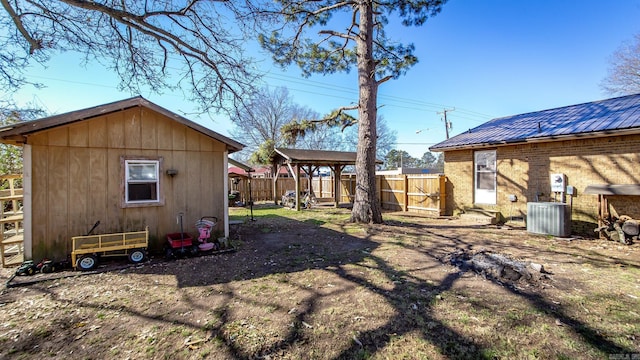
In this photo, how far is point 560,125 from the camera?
9008 mm

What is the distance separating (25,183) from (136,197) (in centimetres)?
178

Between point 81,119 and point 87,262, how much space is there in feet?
9.33

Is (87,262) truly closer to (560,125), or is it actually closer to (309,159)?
(309,159)

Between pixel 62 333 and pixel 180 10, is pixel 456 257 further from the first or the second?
pixel 180 10

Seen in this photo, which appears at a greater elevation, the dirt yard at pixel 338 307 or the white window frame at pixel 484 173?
the white window frame at pixel 484 173

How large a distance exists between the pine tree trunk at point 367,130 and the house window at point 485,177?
4436mm

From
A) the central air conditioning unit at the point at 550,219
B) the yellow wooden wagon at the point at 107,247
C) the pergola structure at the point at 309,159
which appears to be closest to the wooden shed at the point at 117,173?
the yellow wooden wagon at the point at 107,247

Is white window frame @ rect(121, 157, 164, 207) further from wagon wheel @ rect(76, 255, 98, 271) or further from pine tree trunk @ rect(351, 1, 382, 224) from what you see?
pine tree trunk @ rect(351, 1, 382, 224)

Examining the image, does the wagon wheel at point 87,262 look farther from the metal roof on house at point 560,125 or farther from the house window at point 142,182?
the metal roof on house at point 560,125

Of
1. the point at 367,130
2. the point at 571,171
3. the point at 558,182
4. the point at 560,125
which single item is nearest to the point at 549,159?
the point at 571,171

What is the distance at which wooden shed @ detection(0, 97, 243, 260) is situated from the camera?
533cm

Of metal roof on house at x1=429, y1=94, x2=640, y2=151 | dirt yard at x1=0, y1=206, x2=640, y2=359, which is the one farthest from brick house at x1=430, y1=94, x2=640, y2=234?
dirt yard at x1=0, y1=206, x2=640, y2=359

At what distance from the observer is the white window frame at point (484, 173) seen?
10477 mm

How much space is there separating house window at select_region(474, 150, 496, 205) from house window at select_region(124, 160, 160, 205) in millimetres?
11115
